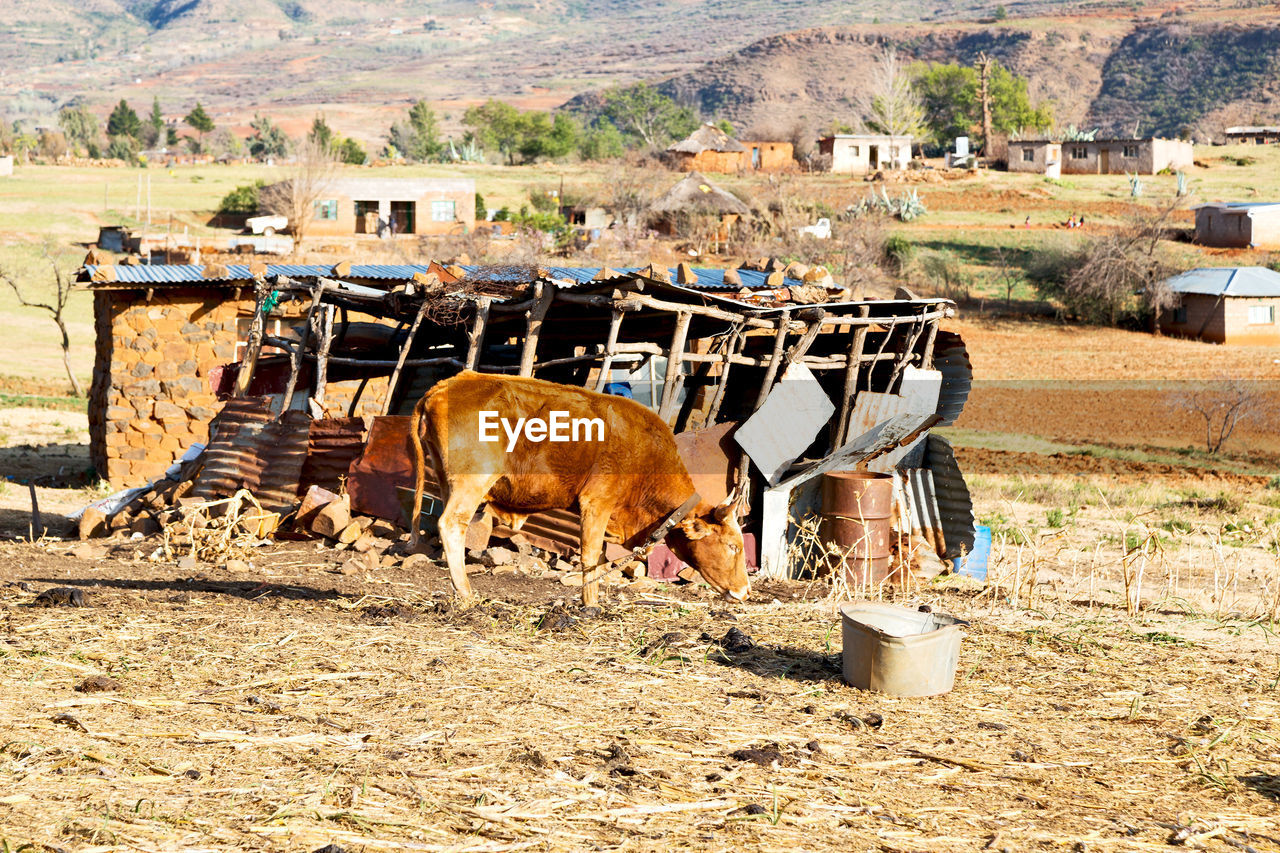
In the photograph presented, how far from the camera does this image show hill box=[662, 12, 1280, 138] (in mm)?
138375

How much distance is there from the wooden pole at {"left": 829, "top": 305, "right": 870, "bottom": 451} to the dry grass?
4120 mm

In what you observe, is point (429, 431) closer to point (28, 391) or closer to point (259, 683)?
point (259, 683)

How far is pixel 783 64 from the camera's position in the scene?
552ft

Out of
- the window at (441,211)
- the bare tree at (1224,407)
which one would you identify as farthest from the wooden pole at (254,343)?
the window at (441,211)

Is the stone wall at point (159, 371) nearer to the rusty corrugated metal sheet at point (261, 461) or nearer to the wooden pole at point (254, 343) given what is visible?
the wooden pole at point (254, 343)

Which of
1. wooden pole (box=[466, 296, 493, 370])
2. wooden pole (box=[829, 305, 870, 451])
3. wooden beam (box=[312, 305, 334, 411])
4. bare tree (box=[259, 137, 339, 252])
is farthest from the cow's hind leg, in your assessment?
bare tree (box=[259, 137, 339, 252])

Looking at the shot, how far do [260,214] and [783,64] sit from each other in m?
123

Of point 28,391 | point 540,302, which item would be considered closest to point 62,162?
point 28,391

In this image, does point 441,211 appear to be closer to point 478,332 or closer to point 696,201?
point 696,201

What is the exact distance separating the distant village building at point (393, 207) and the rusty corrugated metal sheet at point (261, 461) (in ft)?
135

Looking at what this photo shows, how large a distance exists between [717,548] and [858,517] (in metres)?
2.01

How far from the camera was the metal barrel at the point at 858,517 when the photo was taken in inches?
447

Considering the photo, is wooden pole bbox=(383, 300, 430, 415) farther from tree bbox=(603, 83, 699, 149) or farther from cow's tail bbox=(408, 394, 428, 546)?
tree bbox=(603, 83, 699, 149)

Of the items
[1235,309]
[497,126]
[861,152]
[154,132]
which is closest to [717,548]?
[1235,309]
